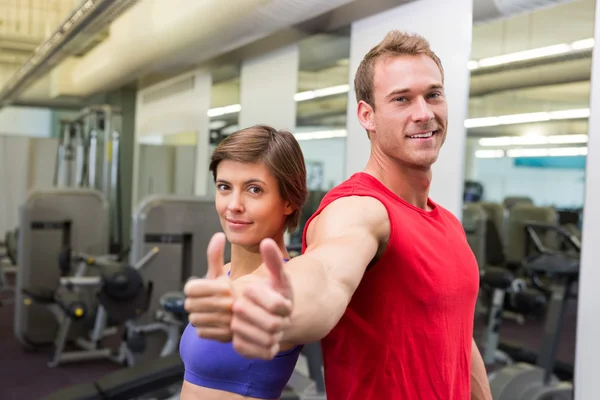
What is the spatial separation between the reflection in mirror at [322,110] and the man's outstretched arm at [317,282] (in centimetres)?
272

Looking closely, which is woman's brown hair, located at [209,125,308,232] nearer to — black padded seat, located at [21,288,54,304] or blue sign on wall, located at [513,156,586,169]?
blue sign on wall, located at [513,156,586,169]

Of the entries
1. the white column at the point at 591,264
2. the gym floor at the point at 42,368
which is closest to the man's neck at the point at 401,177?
the white column at the point at 591,264

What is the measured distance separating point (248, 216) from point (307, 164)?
2.91m

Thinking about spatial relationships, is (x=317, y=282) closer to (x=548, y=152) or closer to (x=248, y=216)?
(x=248, y=216)

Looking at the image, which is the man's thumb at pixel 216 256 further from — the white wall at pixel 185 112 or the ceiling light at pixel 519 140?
the white wall at pixel 185 112

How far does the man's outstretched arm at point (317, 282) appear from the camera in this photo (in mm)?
662

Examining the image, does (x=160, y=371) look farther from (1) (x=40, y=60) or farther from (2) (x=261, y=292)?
(1) (x=40, y=60)

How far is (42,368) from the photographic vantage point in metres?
4.94

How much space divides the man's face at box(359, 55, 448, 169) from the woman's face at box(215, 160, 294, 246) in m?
0.28

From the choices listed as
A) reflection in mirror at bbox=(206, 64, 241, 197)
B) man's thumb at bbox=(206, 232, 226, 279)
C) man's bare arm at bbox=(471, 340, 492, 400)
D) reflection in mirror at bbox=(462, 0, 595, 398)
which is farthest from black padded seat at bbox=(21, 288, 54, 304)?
man's thumb at bbox=(206, 232, 226, 279)

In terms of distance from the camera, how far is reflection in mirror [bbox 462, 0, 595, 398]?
247cm

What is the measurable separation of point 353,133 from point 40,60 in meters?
4.11

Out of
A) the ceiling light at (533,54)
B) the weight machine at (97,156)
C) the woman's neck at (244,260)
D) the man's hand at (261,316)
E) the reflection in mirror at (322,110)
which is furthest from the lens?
the weight machine at (97,156)

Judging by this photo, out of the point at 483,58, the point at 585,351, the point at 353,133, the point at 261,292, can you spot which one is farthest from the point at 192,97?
the point at 261,292
